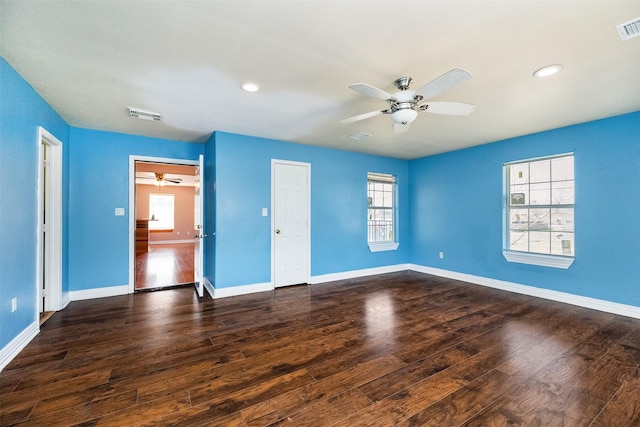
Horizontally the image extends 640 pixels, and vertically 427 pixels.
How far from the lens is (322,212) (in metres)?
5.01

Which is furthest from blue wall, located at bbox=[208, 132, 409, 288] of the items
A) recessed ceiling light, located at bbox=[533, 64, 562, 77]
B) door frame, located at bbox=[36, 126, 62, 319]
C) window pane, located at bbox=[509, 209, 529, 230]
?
recessed ceiling light, located at bbox=[533, 64, 562, 77]

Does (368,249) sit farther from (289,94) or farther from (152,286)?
(152,286)

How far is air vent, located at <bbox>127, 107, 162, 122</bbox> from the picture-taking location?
3214 millimetres

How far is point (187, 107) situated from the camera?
10.2 ft

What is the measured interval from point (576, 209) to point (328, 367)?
156 inches

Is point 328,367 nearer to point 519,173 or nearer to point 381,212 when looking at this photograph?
point 381,212

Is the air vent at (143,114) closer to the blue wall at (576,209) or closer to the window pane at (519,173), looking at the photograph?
the blue wall at (576,209)

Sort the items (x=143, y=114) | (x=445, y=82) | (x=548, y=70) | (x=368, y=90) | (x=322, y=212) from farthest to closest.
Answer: (x=322, y=212), (x=143, y=114), (x=548, y=70), (x=368, y=90), (x=445, y=82)

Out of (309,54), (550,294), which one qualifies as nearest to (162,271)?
(309,54)

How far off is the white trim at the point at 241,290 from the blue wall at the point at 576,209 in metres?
3.41

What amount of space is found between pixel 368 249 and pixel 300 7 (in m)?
4.52

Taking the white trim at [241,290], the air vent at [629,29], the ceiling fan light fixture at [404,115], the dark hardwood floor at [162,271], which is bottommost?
the dark hardwood floor at [162,271]

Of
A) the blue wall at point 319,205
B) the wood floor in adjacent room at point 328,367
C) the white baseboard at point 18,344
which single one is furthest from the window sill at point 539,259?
the white baseboard at point 18,344

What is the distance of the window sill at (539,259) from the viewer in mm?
3781
